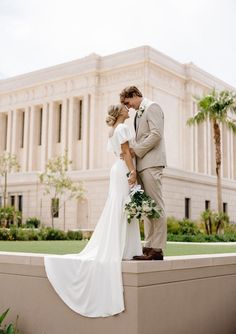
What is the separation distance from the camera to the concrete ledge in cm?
481

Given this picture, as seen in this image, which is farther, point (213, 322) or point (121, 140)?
point (213, 322)

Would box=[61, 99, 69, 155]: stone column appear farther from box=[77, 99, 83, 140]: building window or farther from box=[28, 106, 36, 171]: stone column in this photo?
box=[28, 106, 36, 171]: stone column

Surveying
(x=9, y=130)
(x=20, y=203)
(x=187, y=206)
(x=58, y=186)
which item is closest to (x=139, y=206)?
(x=58, y=186)

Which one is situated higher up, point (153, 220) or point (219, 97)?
point (219, 97)

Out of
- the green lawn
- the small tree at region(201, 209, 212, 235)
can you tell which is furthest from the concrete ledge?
the small tree at region(201, 209, 212, 235)

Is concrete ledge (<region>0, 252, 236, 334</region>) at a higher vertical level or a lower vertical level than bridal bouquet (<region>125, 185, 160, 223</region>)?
lower

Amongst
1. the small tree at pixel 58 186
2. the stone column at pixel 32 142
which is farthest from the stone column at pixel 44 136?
the small tree at pixel 58 186

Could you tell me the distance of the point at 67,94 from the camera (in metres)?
39.3

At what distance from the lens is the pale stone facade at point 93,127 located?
106ft

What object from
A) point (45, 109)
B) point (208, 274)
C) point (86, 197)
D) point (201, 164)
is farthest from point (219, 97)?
point (208, 274)

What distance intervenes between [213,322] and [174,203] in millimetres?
24321

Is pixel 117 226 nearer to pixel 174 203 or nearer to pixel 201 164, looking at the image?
pixel 174 203

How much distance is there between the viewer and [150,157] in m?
5.35

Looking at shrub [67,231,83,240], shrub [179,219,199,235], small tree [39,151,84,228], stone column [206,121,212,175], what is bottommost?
shrub [67,231,83,240]
